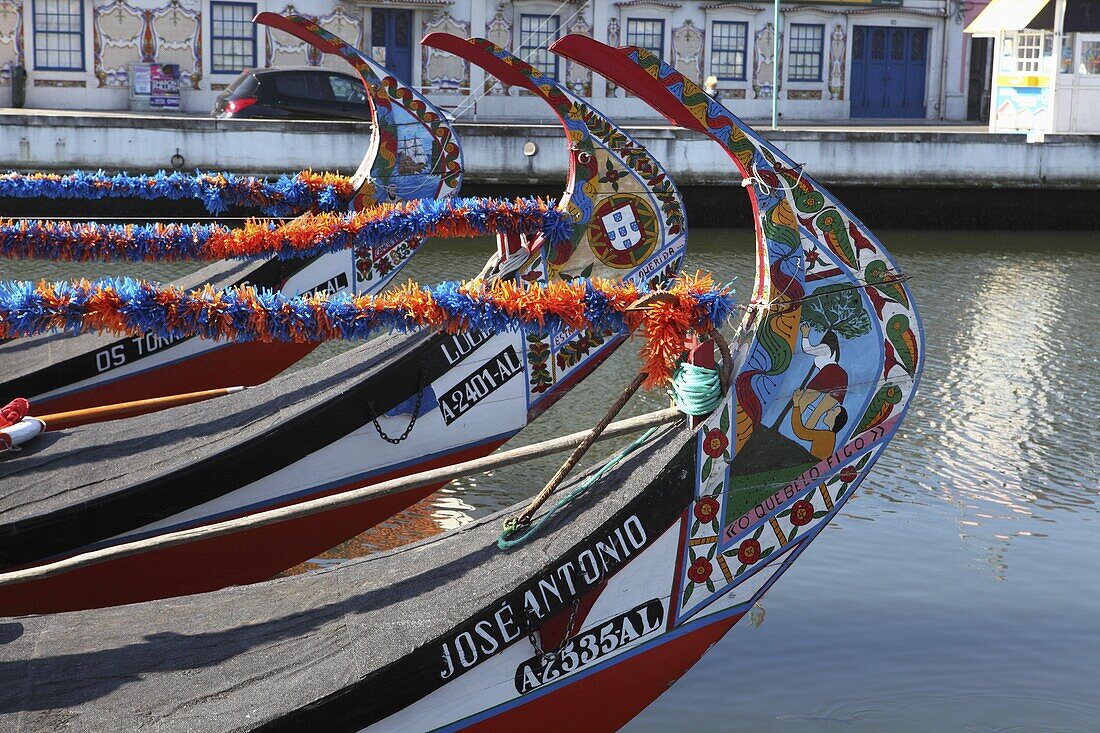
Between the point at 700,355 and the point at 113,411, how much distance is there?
3745 millimetres

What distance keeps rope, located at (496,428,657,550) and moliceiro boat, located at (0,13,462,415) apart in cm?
349

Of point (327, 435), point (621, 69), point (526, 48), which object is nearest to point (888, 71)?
point (526, 48)

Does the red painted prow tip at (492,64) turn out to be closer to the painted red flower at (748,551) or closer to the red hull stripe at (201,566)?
the red hull stripe at (201,566)

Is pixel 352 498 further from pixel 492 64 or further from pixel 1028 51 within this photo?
pixel 1028 51

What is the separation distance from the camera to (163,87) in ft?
84.1

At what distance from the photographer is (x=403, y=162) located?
9.27m

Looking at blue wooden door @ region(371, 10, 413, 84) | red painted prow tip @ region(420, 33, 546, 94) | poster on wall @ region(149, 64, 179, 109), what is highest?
blue wooden door @ region(371, 10, 413, 84)

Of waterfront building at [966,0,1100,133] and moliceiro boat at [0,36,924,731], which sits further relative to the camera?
waterfront building at [966,0,1100,133]

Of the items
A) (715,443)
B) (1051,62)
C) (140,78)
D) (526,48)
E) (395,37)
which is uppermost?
(395,37)

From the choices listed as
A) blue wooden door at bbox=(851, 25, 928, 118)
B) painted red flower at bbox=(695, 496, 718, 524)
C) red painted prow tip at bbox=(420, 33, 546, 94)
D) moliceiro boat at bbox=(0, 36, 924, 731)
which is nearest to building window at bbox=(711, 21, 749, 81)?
blue wooden door at bbox=(851, 25, 928, 118)

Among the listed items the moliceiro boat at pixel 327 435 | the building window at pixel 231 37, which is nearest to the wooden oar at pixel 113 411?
the moliceiro boat at pixel 327 435

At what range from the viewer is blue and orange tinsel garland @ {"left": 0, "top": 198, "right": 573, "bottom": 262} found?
7207 mm

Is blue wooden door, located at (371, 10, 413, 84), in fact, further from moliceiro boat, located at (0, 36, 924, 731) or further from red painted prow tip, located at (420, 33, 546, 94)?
moliceiro boat, located at (0, 36, 924, 731)

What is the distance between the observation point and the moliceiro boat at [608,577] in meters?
4.27
